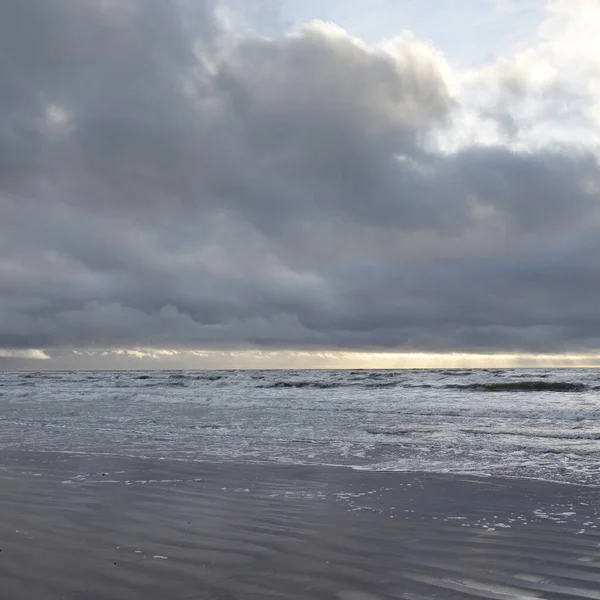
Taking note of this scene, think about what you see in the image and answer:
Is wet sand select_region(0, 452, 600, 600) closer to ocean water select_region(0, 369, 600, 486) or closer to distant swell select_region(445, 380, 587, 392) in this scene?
ocean water select_region(0, 369, 600, 486)

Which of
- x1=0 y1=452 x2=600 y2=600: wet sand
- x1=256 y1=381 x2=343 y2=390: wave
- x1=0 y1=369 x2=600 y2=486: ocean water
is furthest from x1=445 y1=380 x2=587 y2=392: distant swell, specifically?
x1=0 y1=452 x2=600 y2=600: wet sand

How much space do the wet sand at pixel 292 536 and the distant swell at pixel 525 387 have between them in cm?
3332

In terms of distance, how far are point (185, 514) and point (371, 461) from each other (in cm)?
476

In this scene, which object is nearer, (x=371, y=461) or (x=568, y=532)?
(x=568, y=532)

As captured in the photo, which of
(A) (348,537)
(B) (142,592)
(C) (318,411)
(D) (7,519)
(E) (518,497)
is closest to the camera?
(B) (142,592)

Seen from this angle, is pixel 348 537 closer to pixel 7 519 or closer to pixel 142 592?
pixel 142 592

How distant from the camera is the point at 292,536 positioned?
5562 millimetres

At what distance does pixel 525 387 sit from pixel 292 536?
130 feet

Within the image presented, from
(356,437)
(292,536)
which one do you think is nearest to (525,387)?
(356,437)

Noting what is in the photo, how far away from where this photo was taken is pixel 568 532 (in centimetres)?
572

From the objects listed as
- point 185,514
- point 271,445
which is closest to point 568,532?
point 185,514

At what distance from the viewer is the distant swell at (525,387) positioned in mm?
39250

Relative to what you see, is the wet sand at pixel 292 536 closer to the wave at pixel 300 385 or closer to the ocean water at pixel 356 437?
the ocean water at pixel 356 437

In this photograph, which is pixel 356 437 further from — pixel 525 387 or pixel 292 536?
pixel 525 387
